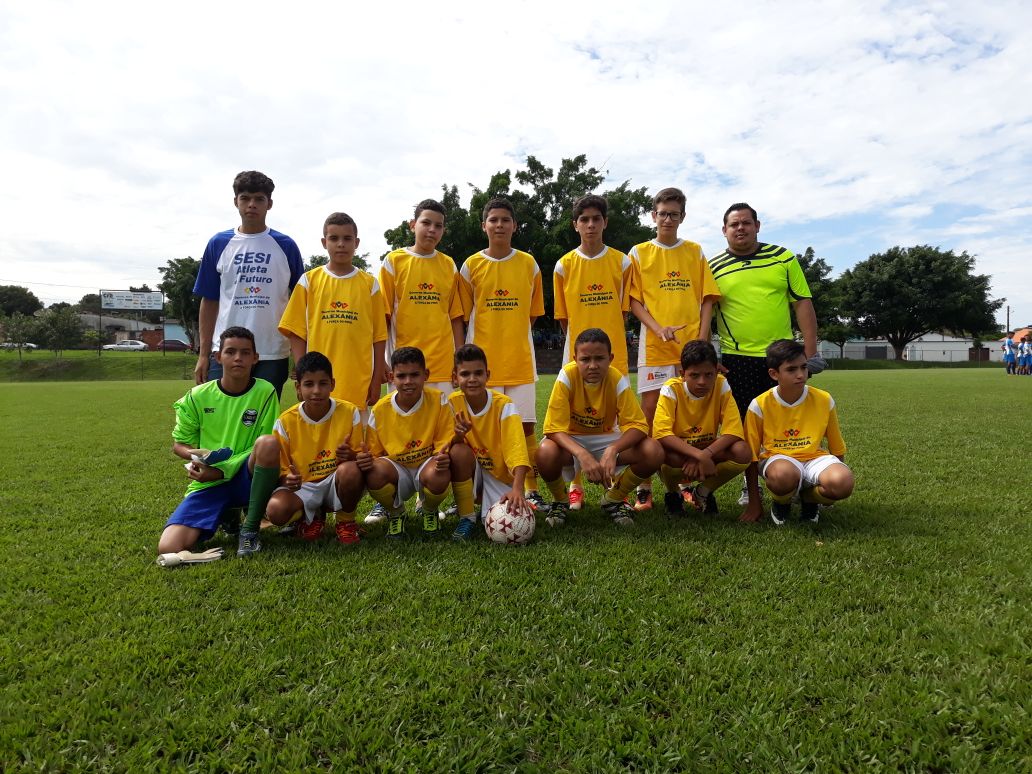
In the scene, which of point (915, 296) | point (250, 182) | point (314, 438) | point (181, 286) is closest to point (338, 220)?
point (250, 182)

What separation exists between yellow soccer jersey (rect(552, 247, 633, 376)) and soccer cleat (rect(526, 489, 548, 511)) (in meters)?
1.04

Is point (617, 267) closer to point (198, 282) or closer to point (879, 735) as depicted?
point (198, 282)

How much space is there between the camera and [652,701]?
193 centimetres

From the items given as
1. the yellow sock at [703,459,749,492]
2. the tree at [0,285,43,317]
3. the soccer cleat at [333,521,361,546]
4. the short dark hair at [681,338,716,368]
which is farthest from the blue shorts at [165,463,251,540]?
the tree at [0,285,43,317]

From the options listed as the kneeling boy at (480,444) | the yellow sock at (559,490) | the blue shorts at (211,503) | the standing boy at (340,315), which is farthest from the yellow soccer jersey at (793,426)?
the blue shorts at (211,503)


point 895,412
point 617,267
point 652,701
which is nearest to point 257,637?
point 652,701

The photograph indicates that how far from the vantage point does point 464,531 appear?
365cm

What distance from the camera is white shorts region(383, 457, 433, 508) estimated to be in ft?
12.4

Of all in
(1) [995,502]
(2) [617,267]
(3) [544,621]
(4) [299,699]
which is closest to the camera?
(4) [299,699]

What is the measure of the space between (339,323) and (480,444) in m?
1.28

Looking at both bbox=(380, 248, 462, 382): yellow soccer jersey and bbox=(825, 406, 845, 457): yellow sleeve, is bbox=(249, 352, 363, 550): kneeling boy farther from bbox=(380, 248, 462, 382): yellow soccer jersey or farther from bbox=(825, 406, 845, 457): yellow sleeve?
bbox=(825, 406, 845, 457): yellow sleeve

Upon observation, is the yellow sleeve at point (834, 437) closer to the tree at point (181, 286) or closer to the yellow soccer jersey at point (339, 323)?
the yellow soccer jersey at point (339, 323)

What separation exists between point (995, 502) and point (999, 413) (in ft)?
21.9

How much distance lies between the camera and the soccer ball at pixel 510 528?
3.45m
